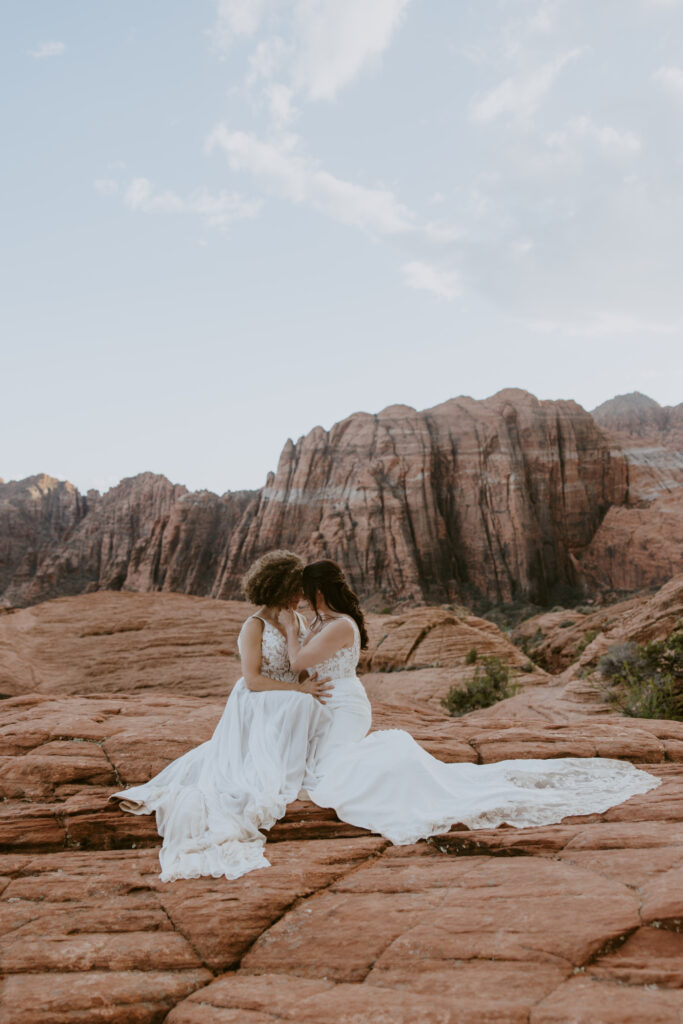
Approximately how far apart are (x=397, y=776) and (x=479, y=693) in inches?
496

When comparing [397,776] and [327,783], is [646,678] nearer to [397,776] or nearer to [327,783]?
[397,776]

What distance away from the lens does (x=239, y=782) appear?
4672 millimetres

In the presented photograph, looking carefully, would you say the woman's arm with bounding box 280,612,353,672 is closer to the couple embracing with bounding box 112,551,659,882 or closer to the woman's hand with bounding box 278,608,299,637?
the couple embracing with bounding box 112,551,659,882

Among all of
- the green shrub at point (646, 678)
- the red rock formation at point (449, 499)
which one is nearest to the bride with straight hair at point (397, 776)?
the green shrub at point (646, 678)

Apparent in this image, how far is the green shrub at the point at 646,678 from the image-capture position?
11.3 m

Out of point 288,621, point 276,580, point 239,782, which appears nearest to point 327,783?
point 239,782

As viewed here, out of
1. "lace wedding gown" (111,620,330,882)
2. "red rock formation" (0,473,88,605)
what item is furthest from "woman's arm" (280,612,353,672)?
"red rock formation" (0,473,88,605)

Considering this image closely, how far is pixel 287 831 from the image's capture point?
4.46 metres

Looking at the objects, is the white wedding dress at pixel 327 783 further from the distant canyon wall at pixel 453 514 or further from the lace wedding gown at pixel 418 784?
the distant canyon wall at pixel 453 514

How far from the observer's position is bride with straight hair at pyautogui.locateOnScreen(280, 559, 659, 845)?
429 cm

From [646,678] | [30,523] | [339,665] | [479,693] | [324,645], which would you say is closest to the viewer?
[324,645]

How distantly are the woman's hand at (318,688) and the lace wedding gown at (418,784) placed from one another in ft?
0.19

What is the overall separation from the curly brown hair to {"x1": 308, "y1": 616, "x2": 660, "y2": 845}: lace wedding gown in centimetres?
68

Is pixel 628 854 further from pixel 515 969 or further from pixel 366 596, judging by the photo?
pixel 366 596
